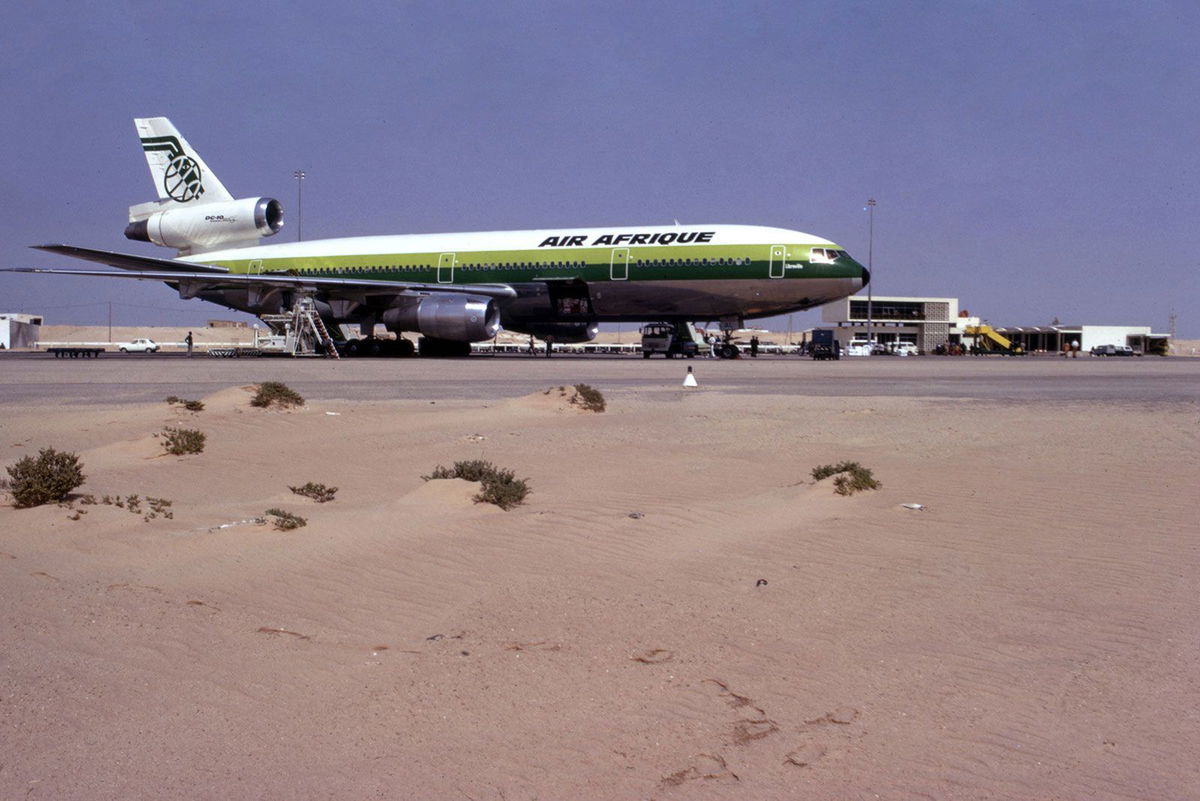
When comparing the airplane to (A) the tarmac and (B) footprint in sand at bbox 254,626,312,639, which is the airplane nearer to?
(A) the tarmac

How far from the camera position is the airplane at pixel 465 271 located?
32906mm

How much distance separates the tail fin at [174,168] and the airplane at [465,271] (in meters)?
0.05

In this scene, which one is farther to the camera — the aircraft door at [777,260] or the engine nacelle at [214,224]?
the engine nacelle at [214,224]

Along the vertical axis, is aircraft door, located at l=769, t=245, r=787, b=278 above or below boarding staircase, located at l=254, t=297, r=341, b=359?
above

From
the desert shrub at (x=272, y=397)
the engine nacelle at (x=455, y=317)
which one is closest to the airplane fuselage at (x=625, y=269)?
the engine nacelle at (x=455, y=317)

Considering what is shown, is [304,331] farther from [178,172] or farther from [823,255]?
[823,255]

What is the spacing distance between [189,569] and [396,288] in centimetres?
2991

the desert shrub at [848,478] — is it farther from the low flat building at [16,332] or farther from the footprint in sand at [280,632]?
the low flat building at [16,332]

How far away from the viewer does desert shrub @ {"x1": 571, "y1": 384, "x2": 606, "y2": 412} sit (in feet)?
49.6

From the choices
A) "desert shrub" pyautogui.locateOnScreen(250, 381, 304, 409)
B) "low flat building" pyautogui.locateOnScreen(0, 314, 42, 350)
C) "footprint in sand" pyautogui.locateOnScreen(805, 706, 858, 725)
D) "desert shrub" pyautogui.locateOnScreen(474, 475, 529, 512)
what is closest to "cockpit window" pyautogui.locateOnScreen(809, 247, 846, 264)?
"desert shrub" pyautogui.locateOnScreen(250, 381, 304, 409)

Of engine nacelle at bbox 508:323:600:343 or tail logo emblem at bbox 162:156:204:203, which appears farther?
tail logo emblem at bbox 162:156:204:203

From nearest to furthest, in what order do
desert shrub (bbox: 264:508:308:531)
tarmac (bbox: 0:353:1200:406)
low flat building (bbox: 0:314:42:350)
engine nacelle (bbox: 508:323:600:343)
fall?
desert shrub (bbox: 264:508:308:531) → tarmac (bbox: 0:353:1200:406) → engine nacelle (bbox: 508:323:600:343) → low flat building (bbox: 0:314:42:350)

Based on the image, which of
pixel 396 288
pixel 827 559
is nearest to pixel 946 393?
pixel 827 559

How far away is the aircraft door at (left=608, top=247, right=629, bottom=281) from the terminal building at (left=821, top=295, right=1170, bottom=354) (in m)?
62.4
